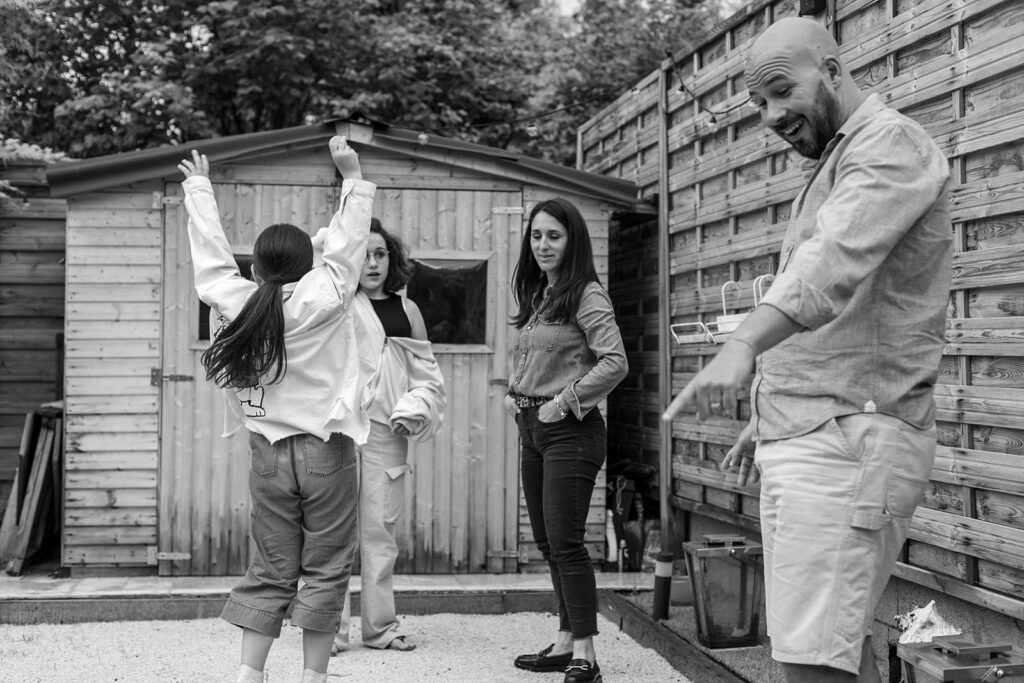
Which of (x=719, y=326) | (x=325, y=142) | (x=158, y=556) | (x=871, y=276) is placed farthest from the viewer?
(x=325, y=142)

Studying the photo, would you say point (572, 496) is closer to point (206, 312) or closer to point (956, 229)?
point (956, 229)

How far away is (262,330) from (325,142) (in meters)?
3.29

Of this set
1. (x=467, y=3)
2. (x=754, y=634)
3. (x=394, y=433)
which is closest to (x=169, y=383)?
(x=394, y=433)

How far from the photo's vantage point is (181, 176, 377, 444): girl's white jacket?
3.62 metres

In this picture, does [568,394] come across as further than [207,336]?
No

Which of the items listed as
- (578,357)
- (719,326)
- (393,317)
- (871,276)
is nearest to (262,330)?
(578,357)

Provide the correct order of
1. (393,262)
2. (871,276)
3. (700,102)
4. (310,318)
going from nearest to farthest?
(871,276) → (310,318) → (393,262) → (700,102)

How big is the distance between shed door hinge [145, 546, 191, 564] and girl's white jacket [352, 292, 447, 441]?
7.62ft

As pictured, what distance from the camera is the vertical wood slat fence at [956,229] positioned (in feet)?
11.5

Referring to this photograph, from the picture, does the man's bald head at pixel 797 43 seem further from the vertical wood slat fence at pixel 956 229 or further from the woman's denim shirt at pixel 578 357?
the woman's denim shirt at pixel 578 357

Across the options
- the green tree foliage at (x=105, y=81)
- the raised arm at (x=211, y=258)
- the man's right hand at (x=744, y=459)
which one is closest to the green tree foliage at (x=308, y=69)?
the green tree foliage at (x=105, y=81)

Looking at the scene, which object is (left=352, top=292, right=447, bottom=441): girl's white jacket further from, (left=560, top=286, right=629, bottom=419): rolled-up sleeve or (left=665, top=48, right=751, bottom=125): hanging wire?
(left=665, top=48, right=751, bottom=125): hanging wire

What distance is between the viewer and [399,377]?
489 cm

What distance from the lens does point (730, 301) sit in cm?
567
